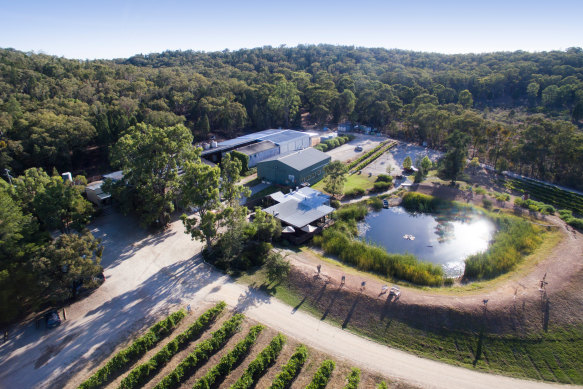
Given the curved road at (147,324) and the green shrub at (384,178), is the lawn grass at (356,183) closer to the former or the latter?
the green shrub at (384,178)

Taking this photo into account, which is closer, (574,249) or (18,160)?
(574,249)

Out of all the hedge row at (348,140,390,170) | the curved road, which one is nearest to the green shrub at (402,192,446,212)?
the hedge row at (348,140,390,170)

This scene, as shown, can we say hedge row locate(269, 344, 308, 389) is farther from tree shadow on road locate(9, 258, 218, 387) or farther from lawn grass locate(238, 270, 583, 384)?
tree shadow on road locate(9, 258, 218, 387)

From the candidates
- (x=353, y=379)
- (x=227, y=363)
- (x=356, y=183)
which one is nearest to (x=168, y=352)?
(x=227, y=363)

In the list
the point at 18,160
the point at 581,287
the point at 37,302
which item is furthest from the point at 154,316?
the point at 18,160

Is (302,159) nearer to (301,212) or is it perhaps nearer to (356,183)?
(356,183)

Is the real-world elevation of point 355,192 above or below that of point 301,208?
below

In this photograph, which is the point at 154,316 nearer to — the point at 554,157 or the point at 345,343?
the point at 345,343
